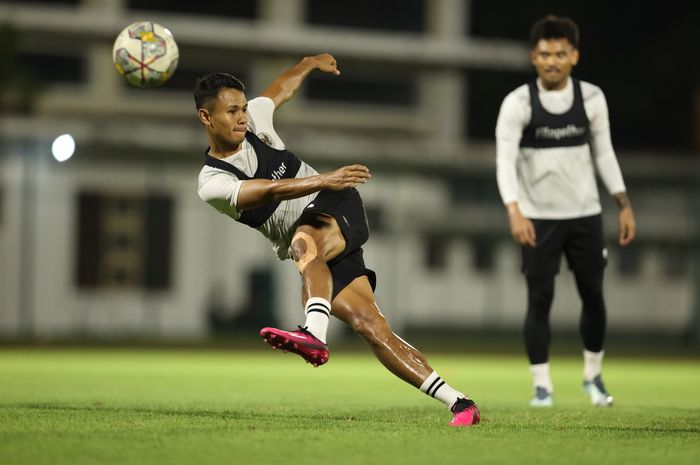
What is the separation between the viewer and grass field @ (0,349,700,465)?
5.23m

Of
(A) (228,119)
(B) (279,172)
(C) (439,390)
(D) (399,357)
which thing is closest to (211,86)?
(A) (228,119)

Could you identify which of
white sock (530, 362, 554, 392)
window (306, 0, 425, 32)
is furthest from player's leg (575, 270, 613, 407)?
window (306, 0, 425, 32)

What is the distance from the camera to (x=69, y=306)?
74.2ft

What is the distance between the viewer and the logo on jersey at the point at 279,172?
6.95m

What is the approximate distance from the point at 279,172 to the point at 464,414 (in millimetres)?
1755

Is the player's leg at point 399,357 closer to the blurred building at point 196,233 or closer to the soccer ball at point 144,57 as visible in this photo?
the soccer ball at point 144,57

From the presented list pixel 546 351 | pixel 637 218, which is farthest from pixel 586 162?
pixel 637 218

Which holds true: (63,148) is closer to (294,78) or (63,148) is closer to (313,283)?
(294,78)

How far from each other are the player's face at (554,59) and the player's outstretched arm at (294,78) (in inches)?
63.5

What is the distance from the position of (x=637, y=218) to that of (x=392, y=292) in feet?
18.3

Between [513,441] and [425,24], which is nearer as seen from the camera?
[513,441]

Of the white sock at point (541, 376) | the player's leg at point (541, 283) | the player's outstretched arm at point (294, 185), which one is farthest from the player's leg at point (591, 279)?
the player's outstretched arm at point (294, 185)

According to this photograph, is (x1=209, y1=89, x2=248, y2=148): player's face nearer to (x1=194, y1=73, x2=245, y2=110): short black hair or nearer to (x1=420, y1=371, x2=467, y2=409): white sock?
(x1=194, y1=73, x2=245, y2=110): short black hair

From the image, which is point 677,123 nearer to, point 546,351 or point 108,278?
point 108,278
